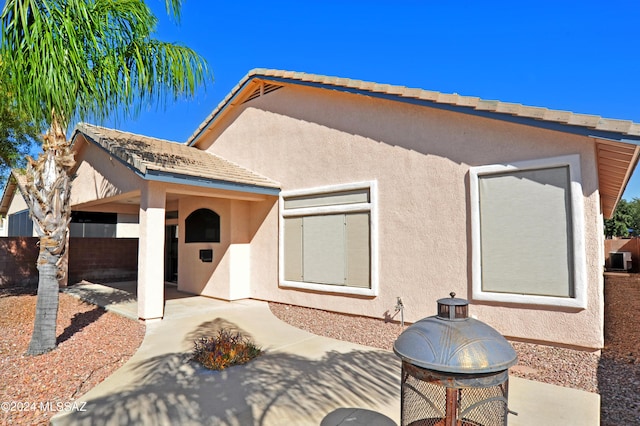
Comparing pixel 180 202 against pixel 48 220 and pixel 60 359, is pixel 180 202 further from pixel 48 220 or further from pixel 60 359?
pixel 60 359

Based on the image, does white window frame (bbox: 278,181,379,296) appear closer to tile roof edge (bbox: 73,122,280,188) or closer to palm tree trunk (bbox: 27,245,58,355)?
tile roof edge (bbox: 73,122,280,188)

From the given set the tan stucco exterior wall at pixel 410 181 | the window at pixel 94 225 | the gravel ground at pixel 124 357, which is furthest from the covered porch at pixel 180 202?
the window at pixel 94 225

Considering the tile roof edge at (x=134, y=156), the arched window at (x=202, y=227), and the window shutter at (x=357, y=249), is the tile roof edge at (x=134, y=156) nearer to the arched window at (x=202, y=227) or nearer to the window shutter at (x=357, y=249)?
the arched window at (x=202, y=227)

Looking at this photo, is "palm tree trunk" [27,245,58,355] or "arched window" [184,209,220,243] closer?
"palm tree trunk" [27,245,58,355]

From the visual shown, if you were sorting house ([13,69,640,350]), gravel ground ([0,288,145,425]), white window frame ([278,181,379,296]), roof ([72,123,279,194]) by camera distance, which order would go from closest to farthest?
gravel ground ([0,288,145,425])
house ([13,69,640,350])
roof ([72,123,279,194])
white window frame ([278,181,379,296])

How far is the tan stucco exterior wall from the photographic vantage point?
644cm

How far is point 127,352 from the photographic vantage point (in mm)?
6547

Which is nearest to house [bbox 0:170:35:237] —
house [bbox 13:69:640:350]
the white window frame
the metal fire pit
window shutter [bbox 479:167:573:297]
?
house [bbox 13:69:640:350]

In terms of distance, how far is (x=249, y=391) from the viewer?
4879 millimetres

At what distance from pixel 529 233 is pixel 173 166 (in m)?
7.74

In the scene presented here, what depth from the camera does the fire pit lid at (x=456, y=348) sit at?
2512mm

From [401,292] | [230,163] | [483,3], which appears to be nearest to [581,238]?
[401,292]

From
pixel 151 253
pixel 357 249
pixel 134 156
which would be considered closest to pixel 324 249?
pixel 357 249

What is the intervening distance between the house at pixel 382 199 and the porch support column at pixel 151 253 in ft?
0.11
